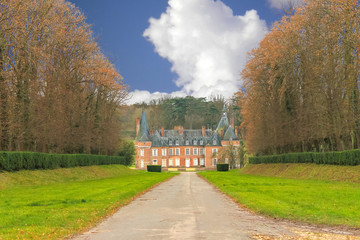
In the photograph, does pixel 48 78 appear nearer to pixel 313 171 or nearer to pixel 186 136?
pixel 313 171

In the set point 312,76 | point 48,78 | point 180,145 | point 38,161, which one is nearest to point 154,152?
point 180,145

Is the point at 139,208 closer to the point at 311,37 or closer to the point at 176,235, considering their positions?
the point at 176,235

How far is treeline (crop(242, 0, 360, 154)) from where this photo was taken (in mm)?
25641

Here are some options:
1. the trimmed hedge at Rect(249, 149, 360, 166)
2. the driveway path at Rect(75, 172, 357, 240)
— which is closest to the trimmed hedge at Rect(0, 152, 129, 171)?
the driveway path at Rect(75, 172, 357, 240)

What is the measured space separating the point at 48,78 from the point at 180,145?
61.6 metres

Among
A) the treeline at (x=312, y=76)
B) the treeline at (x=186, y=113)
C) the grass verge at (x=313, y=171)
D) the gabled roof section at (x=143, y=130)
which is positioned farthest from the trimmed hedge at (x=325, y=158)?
the treeline at (x=186, y=113)

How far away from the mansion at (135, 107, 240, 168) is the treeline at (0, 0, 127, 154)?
3947 cm

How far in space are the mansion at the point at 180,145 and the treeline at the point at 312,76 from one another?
47231 mm

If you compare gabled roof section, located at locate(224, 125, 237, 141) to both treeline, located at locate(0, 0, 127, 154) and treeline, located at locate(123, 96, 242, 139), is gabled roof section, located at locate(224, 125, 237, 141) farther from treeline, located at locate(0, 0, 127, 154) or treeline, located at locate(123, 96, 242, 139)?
treeline, located at locate(0, 0, 127, 154)

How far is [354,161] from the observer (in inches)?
968

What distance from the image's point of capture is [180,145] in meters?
93.1

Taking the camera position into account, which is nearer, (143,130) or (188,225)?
(188,225)

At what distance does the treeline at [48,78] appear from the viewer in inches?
1073

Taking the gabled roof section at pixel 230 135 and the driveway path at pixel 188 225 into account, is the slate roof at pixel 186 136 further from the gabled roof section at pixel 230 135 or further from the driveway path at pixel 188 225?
the driveway path at pixel 188 225
